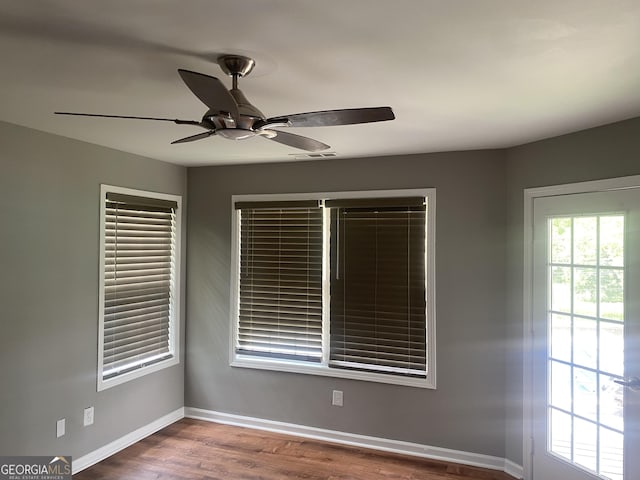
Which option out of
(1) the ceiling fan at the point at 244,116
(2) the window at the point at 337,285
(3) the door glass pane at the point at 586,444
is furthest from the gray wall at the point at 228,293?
(1) the ceiling fan at the point at 244,116

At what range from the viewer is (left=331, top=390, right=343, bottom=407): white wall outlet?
12.8 ft

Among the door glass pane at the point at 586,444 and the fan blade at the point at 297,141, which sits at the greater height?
the fan blade at the point at 297,141

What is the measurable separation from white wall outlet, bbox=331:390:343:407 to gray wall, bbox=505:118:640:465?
1319 millimetres

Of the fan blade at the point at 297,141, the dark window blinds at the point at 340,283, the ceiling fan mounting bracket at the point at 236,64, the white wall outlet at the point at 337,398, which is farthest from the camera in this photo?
the white wall outlet at the point at 337,398

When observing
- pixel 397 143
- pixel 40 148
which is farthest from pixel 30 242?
pixel 397 143

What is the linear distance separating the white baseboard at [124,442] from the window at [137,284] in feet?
1.55

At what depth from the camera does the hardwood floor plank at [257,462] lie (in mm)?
3307

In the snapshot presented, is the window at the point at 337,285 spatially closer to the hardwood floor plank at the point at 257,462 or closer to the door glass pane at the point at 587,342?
the hardwood floor plank at the point at 257,462

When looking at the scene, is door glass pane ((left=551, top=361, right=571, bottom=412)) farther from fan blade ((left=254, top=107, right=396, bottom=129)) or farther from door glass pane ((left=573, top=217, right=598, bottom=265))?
fan blade ((left=254, top=107, right=396, bottom=129))

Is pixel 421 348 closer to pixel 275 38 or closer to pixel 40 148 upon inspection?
pixel 275 38

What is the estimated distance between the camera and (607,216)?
269cm

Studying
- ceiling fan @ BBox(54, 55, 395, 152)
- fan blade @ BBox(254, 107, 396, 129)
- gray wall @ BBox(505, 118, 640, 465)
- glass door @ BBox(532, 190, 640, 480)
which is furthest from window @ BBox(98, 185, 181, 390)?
glass door @ BBox(532, 190, 640, 480)

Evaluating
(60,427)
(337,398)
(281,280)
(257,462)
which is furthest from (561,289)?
(60,427)

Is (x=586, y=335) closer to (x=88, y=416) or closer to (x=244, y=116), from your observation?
(x=244, y=116)
